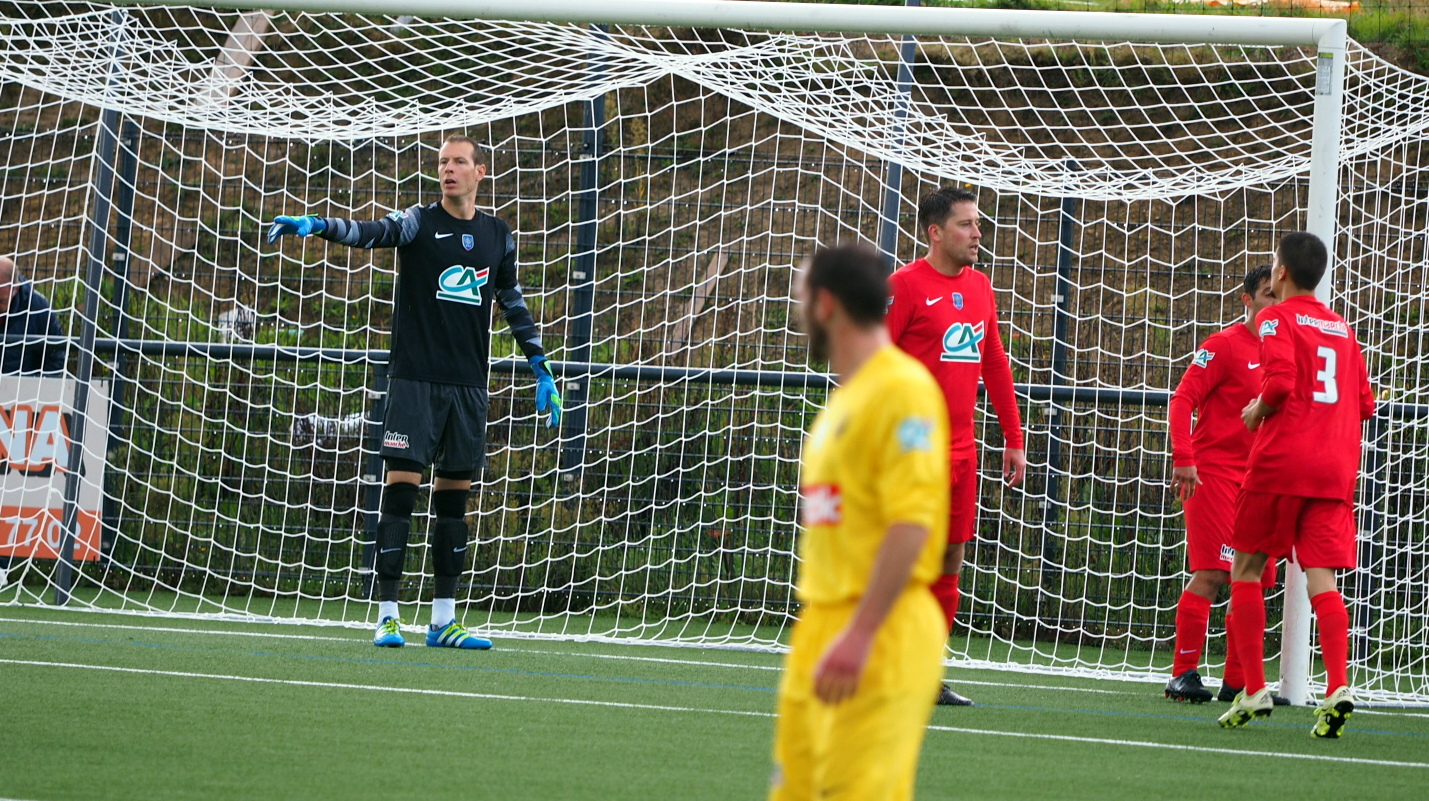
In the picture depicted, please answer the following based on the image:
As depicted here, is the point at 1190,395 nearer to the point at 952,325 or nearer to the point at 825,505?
the point at 952,325

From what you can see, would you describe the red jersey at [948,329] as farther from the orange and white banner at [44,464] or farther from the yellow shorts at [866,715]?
the orange and white banner at [44,464]

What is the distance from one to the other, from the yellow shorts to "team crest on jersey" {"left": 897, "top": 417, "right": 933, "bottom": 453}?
28 centimetres

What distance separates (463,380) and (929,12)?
9.67 feet

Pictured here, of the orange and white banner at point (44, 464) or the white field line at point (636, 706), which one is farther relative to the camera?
the orange and white banner at point (44, 464)

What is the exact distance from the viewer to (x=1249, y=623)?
639cm

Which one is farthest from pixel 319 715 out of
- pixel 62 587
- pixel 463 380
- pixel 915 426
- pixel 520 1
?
pixel 62 587

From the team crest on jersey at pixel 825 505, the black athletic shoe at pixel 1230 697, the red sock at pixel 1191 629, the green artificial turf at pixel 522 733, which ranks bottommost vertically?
the green artificial turf at pixel 522 733

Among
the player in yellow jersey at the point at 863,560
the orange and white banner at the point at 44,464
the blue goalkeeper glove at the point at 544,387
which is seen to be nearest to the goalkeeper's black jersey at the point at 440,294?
the blue goalkeeper glove at the point at 544,387

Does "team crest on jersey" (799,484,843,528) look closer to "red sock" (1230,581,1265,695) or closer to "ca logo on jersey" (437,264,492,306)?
"red sock" (1230,581,1265,695)

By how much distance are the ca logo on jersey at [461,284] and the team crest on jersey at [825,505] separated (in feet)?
17.1

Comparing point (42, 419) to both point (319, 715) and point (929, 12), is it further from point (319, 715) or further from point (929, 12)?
point (929, 12)

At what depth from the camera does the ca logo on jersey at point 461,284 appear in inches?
307

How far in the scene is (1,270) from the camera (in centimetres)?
1001

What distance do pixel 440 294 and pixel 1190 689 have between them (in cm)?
409
